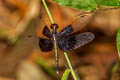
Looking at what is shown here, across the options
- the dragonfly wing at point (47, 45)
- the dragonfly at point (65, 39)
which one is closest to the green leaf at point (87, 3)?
the dragonfly at point (65, 39)

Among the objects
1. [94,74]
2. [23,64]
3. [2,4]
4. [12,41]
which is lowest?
[94,74]

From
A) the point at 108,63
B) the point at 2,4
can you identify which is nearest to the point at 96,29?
the point at 108,63

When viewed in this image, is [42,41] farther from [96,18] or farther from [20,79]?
[96,18]

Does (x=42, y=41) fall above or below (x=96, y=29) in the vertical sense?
above

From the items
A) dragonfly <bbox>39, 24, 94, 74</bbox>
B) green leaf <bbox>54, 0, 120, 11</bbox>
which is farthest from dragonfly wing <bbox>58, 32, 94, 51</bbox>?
green leaf <bbox>54, 0, 120, 11</bbox>

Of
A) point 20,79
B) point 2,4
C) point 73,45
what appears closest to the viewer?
point 73,45

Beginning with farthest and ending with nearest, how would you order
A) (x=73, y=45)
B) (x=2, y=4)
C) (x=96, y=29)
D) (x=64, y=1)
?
(x=2, y=4) < (x=96, y=29) < (x=73, y=45) < (x=64, y=1)
